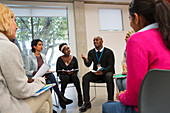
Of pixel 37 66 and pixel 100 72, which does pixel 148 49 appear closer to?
pixel 100 72

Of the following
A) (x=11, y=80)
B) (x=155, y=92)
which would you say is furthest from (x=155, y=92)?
(x=11, y=80)

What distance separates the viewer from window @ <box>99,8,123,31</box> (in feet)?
22.4

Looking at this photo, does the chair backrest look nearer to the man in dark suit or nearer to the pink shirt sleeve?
the pink shirt sleeve

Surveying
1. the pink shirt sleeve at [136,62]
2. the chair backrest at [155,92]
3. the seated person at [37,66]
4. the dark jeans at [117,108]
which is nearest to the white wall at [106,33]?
the seated person at [37,66]

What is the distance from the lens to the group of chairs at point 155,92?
62 cm

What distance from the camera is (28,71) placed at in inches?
120

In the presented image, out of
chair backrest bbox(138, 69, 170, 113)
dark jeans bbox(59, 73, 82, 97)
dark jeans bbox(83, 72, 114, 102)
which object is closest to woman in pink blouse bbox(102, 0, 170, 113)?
chair backrest bbox(138, 69, 170, 113)

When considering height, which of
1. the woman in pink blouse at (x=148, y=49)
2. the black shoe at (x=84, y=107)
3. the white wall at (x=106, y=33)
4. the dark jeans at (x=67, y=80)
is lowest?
the black shoe at (x=84, y=107)

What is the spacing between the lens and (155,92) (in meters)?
0.66

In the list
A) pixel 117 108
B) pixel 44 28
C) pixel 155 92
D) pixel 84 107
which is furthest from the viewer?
pixel 44 28

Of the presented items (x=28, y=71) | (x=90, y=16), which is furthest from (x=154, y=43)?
(x=90, y=16)

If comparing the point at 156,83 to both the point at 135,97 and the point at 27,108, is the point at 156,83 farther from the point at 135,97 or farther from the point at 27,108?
the point at 27,108

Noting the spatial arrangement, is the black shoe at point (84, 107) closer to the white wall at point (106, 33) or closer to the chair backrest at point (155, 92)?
the chair backrest at point (155, 92)

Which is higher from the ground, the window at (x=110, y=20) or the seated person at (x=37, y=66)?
the window at (x=110, y=20)
